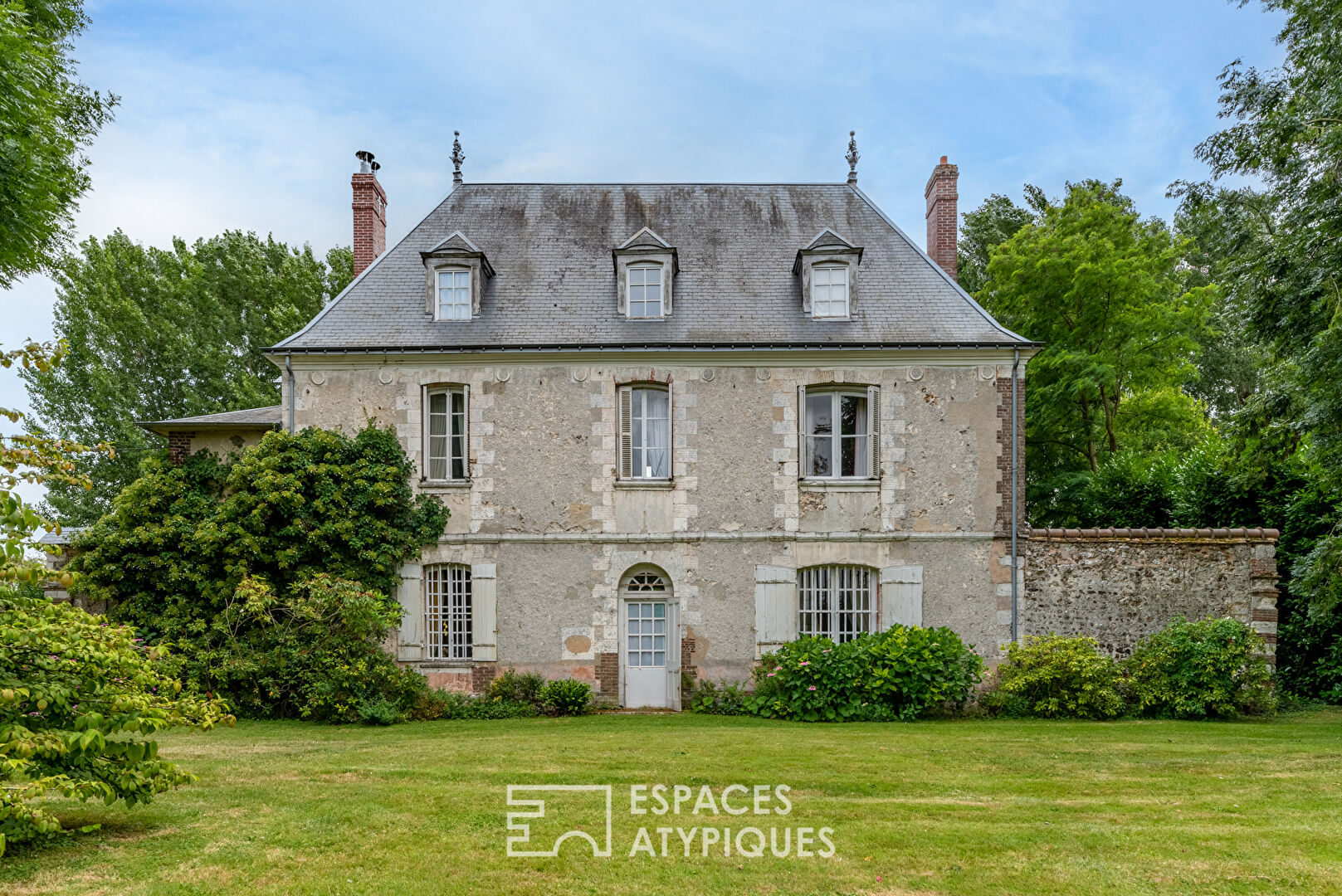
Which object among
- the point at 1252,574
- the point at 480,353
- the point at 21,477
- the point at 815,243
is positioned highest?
the point at 815,243

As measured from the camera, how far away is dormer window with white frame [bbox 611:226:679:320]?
45.5ft

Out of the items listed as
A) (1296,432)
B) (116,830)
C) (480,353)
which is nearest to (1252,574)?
(1296,432)

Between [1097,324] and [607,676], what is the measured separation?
13400 mm

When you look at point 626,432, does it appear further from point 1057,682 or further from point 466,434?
point 1057,682

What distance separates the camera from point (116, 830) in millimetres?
6039

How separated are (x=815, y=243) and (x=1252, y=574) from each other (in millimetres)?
7965

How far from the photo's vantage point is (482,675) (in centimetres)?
1301

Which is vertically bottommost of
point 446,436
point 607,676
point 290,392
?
point 607,676

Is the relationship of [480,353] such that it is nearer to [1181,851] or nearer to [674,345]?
[674,345]

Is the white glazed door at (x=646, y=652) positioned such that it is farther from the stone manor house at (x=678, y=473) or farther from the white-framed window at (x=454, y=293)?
the white-framed window at (x=454, y=293)

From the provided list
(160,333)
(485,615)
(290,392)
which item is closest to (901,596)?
(485,615)

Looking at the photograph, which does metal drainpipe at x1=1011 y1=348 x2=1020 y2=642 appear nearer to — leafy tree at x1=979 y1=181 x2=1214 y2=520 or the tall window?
leafy tree at x1=979 y1=181 x2=1214 y2=520

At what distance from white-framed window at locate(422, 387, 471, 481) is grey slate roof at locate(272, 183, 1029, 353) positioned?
33.0 inches

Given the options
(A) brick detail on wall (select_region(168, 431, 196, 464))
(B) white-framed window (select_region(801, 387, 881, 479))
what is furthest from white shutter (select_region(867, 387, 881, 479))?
(A) brick detail on wall (select_region(168, 431, 196, 464))
